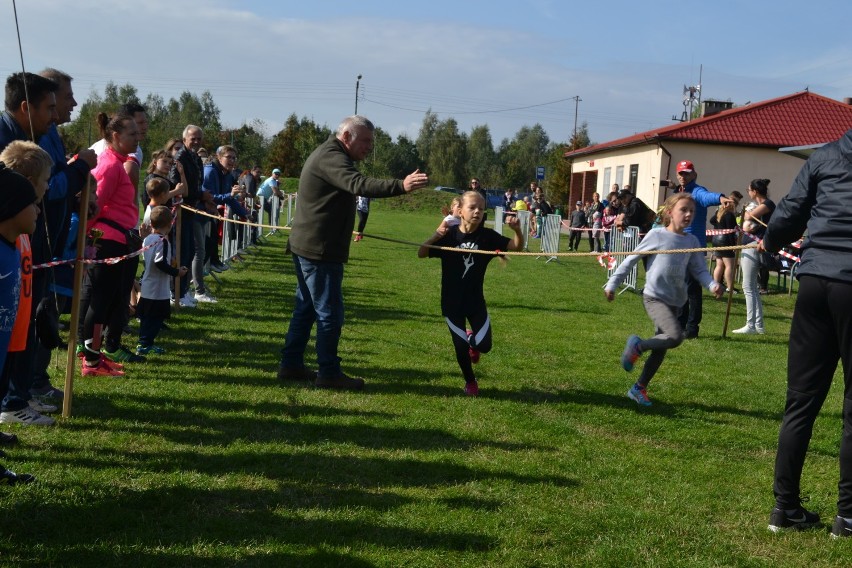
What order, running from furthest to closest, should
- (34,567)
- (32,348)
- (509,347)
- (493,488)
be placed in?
(509,347)
(32,348)
(493,488)
(34,567)

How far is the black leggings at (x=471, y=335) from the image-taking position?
736 centimetres

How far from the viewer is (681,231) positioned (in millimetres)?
7863

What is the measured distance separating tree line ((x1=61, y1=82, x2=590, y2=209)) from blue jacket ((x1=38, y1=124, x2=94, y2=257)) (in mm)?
46425

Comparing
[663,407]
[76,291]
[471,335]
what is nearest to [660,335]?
[663,407]

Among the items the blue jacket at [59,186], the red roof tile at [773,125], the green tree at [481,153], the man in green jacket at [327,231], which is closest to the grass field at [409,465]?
the man in green jacket at [327,231]

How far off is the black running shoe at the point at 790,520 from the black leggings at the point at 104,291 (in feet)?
17.3

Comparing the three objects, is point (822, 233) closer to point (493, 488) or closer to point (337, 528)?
point (493, 488)

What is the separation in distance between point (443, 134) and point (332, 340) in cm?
12120

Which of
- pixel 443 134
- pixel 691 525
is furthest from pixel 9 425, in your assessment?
pixel 443 134

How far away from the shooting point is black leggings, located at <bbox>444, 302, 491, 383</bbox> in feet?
24.2

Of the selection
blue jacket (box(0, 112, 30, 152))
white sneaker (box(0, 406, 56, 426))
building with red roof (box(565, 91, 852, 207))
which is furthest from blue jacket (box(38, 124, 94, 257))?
building with red roof (box(565, 91, 852, 207))

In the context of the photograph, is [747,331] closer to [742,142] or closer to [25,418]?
[25,418]

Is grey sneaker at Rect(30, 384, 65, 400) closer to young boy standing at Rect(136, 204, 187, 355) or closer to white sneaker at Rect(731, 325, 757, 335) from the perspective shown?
young boy standing at Rect(136, 204, 187, 355)

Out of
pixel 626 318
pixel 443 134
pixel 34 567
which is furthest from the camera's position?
pixel 443 134
